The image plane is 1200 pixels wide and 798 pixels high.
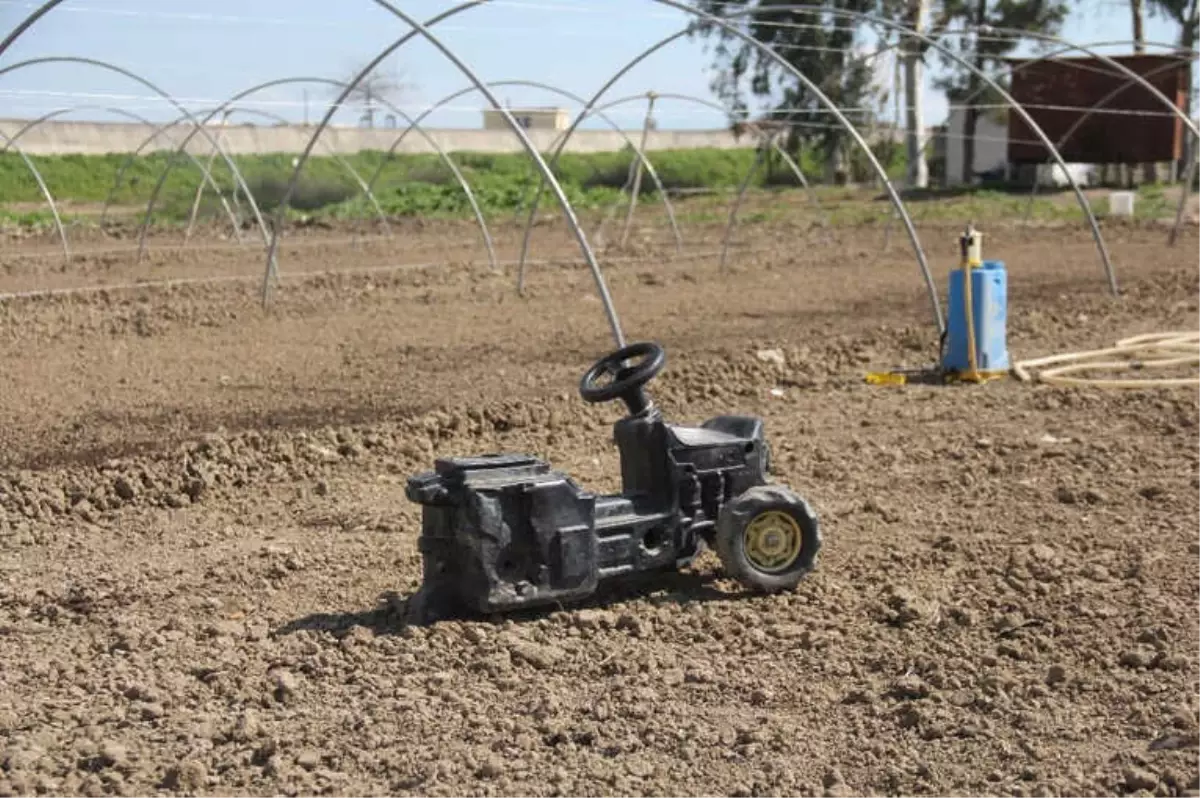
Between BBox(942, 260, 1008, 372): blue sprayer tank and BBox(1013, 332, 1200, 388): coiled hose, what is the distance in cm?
19

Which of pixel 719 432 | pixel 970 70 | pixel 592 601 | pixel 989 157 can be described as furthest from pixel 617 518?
pixel 989 157

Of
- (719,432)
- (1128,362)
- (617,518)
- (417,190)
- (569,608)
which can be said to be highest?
(417,190)

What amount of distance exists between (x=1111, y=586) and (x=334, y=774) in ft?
8.71

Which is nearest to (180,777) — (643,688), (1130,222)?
(643,688)

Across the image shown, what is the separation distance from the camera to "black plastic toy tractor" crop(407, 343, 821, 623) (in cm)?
445

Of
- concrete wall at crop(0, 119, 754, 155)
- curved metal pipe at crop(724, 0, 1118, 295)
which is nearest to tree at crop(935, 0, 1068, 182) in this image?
concrete wall at crop(0, 119, 754, 155)

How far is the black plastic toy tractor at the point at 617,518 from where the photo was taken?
445 centimetres

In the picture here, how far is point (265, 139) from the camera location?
39344 mm

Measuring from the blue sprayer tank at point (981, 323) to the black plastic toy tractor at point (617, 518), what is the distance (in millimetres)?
4612

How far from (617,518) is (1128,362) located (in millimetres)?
5752

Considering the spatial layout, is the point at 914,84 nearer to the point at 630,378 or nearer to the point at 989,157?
the point at 989,157

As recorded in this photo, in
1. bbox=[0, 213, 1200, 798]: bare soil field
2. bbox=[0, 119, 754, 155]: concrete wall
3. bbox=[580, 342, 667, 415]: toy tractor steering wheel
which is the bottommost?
bbox=[0, 213, 1200, 798]: bare soil field

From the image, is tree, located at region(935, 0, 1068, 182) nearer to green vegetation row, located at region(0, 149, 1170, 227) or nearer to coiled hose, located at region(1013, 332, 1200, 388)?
green vegetation row, located at region(0, 149, 1170, 227)

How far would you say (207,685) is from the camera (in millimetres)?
4133
